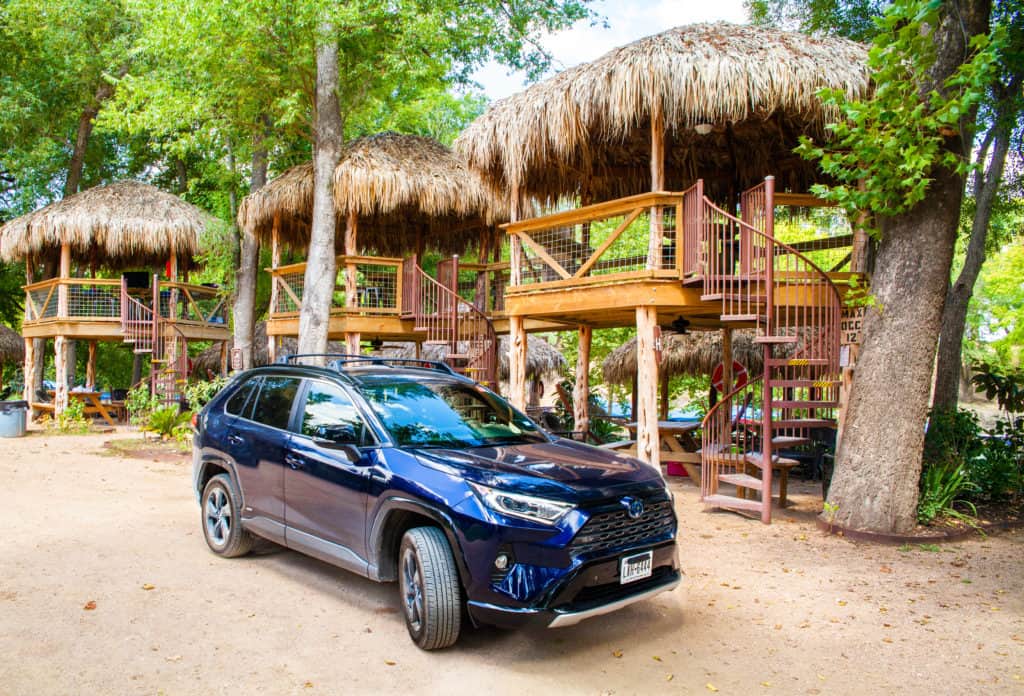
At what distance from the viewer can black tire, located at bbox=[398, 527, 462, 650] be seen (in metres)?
4.05

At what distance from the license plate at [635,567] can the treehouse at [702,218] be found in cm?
380

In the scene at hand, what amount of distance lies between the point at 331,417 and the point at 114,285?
17.5 meters

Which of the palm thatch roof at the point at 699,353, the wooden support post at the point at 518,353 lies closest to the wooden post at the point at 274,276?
the wooden support post at the point at 518,353

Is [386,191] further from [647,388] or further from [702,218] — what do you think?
[647,388]

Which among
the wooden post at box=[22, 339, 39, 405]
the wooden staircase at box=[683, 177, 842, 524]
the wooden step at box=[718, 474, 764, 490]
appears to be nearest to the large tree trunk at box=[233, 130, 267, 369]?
the wooden post at box=[22, 339, 39, 405]

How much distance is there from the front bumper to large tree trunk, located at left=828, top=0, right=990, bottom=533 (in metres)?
3.89

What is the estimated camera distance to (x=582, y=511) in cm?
397

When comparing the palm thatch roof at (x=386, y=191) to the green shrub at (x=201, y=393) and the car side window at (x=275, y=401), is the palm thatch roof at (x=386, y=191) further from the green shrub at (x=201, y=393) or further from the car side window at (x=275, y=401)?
the car side window at (x=275, y=401)

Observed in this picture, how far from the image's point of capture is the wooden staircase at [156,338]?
61.0ft

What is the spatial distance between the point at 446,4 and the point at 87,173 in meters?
16.8

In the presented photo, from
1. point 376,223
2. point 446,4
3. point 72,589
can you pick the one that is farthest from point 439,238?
point 72,589

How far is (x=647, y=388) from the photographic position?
354 inches

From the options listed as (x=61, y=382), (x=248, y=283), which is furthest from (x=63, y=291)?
(x=248, y=283)

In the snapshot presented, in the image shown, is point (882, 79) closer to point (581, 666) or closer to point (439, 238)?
point (581, 666)
